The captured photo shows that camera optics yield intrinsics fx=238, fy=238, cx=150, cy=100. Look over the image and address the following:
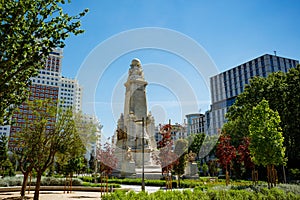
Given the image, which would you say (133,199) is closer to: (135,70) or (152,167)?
(152,167)

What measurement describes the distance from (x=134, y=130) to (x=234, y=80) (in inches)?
2402

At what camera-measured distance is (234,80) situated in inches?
3310

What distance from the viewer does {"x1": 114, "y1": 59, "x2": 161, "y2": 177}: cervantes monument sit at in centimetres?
2925

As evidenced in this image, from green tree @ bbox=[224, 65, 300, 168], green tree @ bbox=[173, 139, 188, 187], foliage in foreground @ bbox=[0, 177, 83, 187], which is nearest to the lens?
green tree @ bbox=[173, 139, 188, 187]

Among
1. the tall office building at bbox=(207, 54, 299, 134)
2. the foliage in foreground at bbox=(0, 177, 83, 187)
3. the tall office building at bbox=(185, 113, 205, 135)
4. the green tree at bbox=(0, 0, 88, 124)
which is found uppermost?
the tall office building at bbox=(207, 54, 299, 134)

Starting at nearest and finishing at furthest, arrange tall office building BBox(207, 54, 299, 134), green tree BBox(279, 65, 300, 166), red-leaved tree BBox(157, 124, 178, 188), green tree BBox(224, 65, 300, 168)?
red-leaved tree BBox(157, 124, 178, 188) → green tree BBox(279, 65, 300, 166) → green tree BBox(224, 65, 300, 168) → tall office building BBox(207, 54, 299, 134)

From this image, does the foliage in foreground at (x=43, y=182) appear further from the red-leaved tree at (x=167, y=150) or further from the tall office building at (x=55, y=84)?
→ the tall office building at (x=55, y=84)

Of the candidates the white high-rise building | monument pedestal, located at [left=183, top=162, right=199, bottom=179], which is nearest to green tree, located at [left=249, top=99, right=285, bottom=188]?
monument pedestal, located at [left=183, top=162, right=199, bottom=179]

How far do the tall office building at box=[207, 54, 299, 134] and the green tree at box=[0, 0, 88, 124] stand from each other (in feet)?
225

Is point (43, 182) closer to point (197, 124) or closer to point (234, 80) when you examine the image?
point (234, 80)

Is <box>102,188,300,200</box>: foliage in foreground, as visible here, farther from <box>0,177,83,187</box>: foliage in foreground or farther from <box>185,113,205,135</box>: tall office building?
<box>185,113,205,135</box>: tall office building

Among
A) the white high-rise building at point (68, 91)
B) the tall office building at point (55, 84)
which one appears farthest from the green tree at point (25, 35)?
the white high-rise building at point (68, 91)

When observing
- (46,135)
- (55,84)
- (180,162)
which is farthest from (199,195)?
(55,84)

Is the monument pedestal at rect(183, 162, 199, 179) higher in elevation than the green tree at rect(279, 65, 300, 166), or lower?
lower
